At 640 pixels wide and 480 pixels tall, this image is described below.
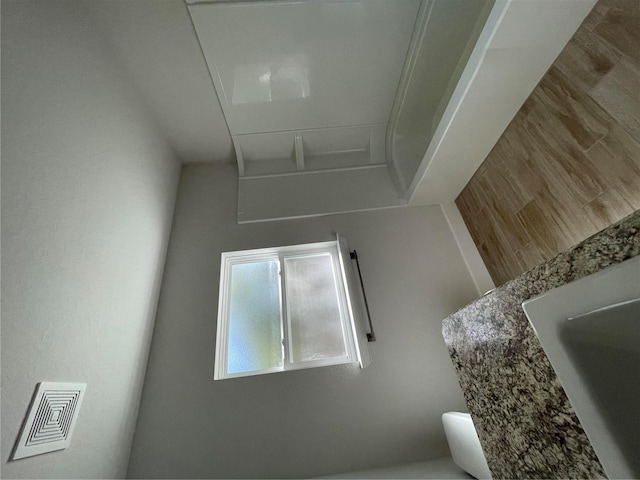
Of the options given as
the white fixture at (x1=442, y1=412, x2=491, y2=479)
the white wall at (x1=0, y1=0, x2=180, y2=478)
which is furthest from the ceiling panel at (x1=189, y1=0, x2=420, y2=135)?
the white fixture at (x1=442, y1=412, x2=491, y2=479)

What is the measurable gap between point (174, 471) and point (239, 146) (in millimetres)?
1962

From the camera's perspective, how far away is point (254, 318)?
1.63 m

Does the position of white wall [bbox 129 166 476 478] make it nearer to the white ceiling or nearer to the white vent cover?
the white vent cover

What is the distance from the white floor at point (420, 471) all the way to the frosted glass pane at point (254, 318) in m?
0.64

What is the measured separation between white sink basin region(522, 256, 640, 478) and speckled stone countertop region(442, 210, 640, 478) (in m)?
0.02

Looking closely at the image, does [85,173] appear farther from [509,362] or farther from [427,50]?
[427,50]

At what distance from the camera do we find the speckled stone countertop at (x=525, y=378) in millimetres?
374

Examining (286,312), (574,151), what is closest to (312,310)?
(286,312)

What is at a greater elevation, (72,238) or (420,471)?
(72,238)

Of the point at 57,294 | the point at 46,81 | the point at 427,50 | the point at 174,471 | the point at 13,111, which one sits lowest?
the point at 174,471

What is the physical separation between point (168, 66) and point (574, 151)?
2099 mm

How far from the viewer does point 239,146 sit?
2.02m

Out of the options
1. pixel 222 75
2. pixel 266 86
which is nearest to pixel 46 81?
pixel 222 75

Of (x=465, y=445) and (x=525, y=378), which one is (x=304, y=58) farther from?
(x=465, y=445)
